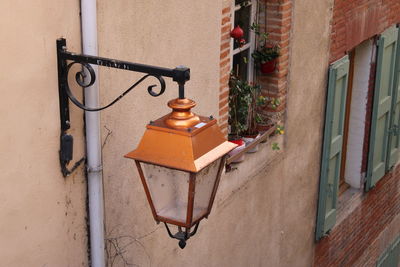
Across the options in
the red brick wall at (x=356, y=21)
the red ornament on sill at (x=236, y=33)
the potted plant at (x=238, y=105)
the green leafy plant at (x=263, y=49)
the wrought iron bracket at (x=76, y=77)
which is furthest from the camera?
the red brick wall at (x=356, y=21)

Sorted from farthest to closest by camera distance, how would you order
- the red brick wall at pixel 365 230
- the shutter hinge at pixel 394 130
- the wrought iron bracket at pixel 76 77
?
the shutter hinge at pixel 394 130
the red brick wall at pixel 365 230
the wrought iron bracket at pixel 76 77

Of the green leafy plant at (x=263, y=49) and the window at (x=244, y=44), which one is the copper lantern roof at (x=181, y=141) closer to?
the window at (x=244, y=44)

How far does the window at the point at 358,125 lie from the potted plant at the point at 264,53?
123 centimetres

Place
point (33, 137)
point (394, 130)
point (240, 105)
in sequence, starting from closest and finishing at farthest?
point (33, 137) < point (240, 105) < point (394, 130)

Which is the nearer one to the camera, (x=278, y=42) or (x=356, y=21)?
(x=278, y=42)

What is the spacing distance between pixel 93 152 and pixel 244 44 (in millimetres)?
2317

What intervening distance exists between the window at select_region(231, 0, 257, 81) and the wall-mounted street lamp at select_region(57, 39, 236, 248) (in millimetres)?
2433

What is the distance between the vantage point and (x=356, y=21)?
7.32 metres

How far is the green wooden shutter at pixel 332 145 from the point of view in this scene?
707cm

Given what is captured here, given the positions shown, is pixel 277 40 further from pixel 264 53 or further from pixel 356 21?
pixel 356 21

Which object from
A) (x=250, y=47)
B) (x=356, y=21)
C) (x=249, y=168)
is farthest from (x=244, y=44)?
(x=356, y=21)

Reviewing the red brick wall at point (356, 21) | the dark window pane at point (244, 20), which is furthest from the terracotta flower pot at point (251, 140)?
the red brick wall at point (356, 21)

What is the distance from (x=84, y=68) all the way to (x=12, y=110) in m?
0.47

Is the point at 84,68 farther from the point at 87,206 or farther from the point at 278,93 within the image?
the point at 278,93
